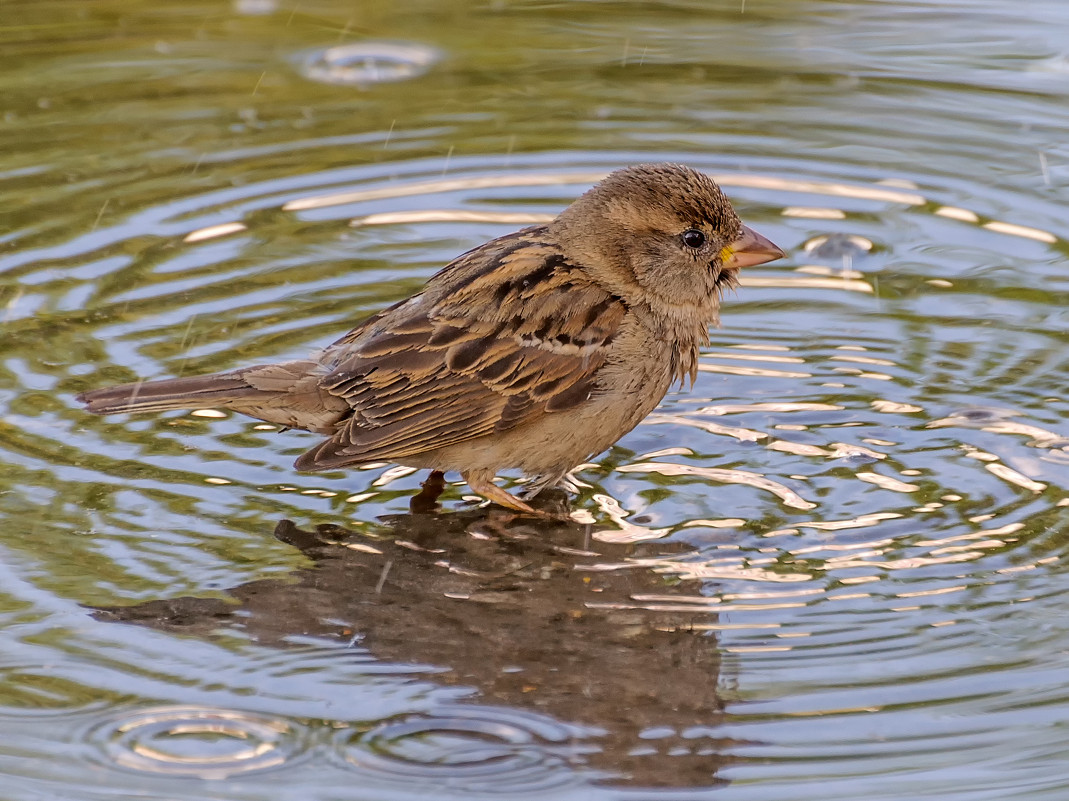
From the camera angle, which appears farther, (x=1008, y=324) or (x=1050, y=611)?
(x=1008, y=324)

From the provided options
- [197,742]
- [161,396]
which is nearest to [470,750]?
[197,742]

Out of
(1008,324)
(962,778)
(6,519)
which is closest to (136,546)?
(6,519)

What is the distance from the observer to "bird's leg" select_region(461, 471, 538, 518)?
5.63 meters

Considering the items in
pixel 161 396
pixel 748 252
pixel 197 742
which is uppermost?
pixel 748 252

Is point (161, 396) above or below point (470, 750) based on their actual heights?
above

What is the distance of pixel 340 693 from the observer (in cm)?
432

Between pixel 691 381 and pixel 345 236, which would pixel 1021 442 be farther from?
pixel 345 236

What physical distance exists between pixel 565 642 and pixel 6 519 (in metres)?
2.01

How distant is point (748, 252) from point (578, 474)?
3.51 ft

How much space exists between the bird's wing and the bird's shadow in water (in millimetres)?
342

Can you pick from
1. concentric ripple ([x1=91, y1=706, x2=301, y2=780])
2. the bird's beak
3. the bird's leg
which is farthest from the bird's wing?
concentric ripple ([x1=91, y1=706, x2=301, y2=780])

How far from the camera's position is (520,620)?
15.8ft

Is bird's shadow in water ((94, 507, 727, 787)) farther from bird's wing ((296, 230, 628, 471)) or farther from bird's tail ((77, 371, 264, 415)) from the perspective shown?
bird's tail ((77, 371, 264, 415))

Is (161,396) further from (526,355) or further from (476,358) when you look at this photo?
(526,355)
